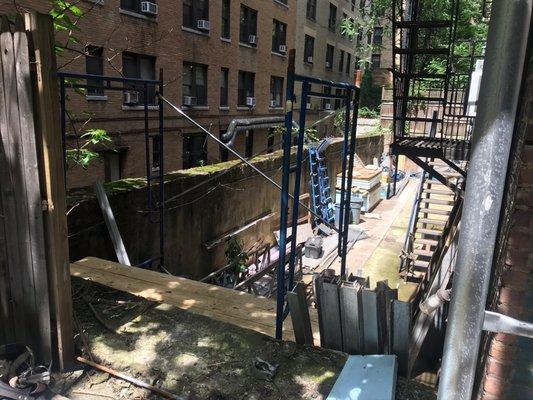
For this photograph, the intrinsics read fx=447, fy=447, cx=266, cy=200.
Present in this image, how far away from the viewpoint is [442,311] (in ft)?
14.1

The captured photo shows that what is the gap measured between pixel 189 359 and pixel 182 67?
636 inches

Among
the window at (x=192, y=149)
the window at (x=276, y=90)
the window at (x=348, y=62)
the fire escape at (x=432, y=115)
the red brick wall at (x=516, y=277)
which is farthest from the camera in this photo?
the window at (x=348, y=62)

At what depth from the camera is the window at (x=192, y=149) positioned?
18969 mm

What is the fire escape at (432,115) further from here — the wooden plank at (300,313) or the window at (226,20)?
the window at (226,20)

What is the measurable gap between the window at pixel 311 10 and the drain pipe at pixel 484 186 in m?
28.7

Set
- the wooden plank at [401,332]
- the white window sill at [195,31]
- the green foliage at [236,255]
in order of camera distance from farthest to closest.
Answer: the white window sill at [195,31], the green foliage at [236,255], the wooden plank at [401,332]

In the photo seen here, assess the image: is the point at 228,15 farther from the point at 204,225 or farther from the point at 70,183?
the point at 204,225

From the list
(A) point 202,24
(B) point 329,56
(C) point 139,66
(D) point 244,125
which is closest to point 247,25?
(A) point 202,24

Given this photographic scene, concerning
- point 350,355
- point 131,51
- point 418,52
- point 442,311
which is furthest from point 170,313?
point 131,51

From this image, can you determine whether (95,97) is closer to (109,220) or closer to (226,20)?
(226,20)

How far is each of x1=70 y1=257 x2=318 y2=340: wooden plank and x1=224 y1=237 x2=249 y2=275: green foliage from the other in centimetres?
527

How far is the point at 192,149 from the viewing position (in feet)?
63.7

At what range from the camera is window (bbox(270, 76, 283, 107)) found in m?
25.6

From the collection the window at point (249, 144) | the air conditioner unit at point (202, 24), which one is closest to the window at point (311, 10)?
the window at point (249, 144)
